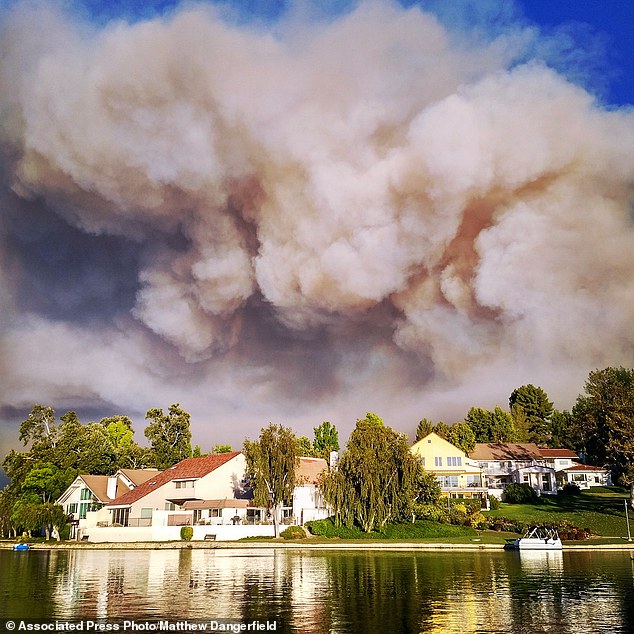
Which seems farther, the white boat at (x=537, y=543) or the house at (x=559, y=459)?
the house at (x=559, y=459)

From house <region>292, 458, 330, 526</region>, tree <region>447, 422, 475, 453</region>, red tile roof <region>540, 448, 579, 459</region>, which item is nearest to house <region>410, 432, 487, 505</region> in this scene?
tree <region>447, 422, 475, 453</region>

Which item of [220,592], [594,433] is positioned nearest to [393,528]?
[594,433]

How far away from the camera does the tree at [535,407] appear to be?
15162cm

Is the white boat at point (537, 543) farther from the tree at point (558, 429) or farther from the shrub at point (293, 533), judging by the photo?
the tree at point (558, 429)

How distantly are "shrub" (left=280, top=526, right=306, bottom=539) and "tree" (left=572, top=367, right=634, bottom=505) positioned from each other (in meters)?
33.8

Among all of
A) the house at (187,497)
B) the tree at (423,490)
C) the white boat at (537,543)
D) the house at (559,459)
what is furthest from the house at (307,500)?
the house at (559,459)

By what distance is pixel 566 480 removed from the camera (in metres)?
105

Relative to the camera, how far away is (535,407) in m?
155

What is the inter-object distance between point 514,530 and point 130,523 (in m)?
42.4

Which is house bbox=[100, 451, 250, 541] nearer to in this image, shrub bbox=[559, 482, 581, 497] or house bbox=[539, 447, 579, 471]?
shrub bbox=[559, 482, 581, 497]

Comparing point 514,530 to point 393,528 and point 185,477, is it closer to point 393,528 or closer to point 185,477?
point 393,528

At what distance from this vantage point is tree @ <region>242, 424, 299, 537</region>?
67625 millimetres

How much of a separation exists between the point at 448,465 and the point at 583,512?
86.4 ft

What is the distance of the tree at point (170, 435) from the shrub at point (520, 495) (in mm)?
59752
